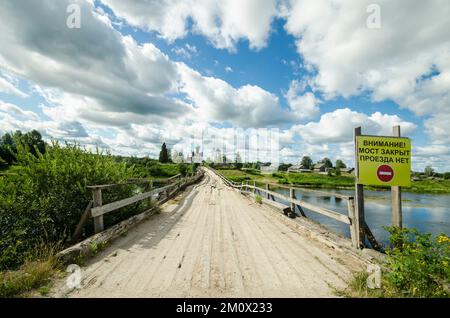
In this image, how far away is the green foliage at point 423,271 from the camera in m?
2.78

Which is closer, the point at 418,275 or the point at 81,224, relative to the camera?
the point at 418,275

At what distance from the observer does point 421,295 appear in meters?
2.76

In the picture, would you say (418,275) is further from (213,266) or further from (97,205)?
(97,205)

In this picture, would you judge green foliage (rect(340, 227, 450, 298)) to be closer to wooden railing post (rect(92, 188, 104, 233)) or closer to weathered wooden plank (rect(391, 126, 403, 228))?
weathered wooden plank (rect(391, 126, 403, 228))

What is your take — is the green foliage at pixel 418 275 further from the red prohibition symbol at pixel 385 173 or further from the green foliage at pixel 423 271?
the red prohibition symbol at pixel 385 173

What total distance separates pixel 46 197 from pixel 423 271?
285 inches

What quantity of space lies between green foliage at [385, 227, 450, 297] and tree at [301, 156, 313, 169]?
420 feet

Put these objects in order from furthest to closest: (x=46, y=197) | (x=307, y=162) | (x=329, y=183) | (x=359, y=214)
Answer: (x=307, y=162) < (x=329, y=183) < (x=46, y=197) < (x=359, y=214)

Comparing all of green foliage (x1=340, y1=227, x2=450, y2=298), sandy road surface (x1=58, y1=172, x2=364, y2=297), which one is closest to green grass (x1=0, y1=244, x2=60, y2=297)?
sandy road surface (x1=58, y1=172, x2=364, y2=297)

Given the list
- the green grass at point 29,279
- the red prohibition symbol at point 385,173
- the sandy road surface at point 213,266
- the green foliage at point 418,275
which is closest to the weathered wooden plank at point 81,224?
the sandy road surface at point 213,266

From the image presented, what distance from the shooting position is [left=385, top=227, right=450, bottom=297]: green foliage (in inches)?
109

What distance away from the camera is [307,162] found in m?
129

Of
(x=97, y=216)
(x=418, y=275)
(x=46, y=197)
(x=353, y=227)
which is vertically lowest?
(x=418, y=275)

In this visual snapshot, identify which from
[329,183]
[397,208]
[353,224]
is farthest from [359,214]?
[329,183]
